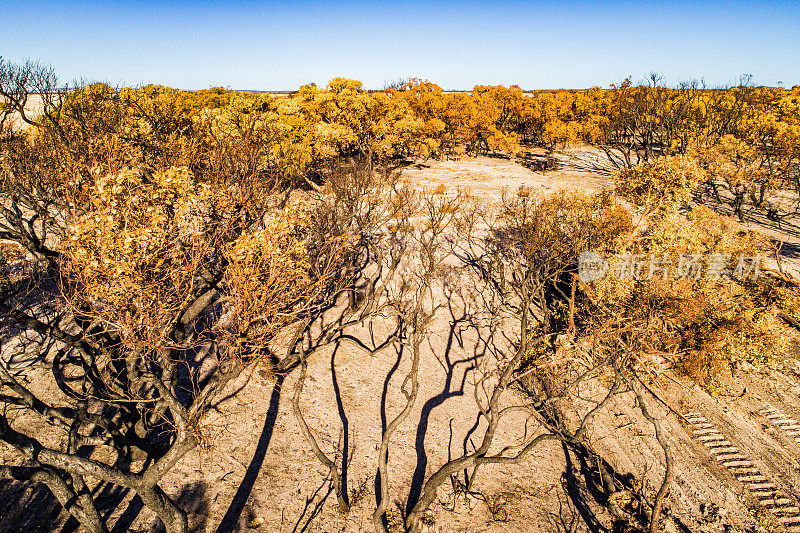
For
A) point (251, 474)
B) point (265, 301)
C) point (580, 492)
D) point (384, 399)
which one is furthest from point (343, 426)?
point (580, 492)

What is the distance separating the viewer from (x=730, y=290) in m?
17.0

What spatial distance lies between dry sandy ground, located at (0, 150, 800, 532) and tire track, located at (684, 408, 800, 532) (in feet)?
0.30

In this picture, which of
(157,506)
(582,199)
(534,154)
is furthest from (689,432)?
(534,154)

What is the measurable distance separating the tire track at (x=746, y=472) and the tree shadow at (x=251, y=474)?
55.9ft

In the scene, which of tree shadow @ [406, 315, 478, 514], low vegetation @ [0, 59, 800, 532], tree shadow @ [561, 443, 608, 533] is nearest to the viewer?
low vegetation @ [0, 59, 800, 532]

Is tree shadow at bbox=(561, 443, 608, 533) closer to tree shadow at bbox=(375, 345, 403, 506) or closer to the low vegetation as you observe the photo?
the low vegetation

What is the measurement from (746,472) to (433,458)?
11.3m

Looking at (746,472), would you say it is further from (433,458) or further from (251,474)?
(251,474)

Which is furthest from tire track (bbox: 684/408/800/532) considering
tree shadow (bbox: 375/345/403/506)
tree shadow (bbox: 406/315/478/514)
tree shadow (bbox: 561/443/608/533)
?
tree shadow (bbox: 375/345/403/506)

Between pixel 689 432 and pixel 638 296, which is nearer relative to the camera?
pixel 689 432

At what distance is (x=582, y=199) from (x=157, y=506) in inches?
953

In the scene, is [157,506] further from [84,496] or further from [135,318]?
[135,318]

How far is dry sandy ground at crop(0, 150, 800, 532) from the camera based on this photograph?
40.5ft

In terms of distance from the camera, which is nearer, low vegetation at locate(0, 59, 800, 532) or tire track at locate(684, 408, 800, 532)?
low vegetation at locate(0, 59, 800, 532)
